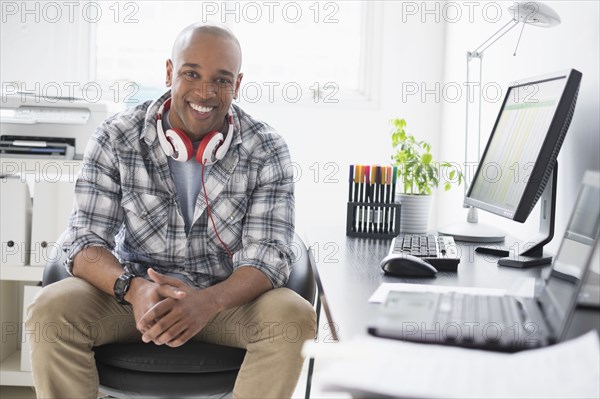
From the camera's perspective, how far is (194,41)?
1.86 metres

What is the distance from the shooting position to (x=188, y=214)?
1.85 metres

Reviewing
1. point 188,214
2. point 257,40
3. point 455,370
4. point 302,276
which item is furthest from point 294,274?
point 257,40

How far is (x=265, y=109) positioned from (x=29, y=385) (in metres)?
1.46

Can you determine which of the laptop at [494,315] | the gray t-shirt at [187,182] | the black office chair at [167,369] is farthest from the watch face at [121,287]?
the laptop at [494,315]

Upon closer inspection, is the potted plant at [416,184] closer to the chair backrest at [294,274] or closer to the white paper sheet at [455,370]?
the chair backrest at [294,274]

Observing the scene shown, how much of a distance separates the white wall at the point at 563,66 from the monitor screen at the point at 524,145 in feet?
0.49

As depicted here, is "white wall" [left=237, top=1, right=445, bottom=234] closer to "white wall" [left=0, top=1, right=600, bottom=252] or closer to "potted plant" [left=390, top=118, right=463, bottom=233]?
"white wall" [left=0, top=1, right=600, bottom=252]

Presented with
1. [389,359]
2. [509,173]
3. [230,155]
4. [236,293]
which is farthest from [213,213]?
[389,359]

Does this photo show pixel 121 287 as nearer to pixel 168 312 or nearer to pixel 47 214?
pixel 168 312

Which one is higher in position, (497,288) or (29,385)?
(497,288)

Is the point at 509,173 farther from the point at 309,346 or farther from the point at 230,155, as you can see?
the point at 309,346

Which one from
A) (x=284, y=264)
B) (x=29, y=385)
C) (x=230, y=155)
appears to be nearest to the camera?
(x=284, y=264)

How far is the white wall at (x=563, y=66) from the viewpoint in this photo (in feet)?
5.35

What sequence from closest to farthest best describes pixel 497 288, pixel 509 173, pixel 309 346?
pixel 309 346 < pixel 497 288 < pixel 509 173
